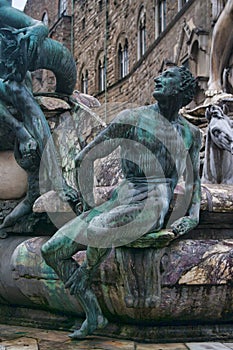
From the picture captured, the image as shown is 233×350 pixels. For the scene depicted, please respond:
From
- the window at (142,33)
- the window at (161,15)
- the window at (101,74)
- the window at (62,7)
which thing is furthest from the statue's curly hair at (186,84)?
the window at (62,7)

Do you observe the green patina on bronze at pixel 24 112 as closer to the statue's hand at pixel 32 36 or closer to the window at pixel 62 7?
Result: the statue's hand at pixel 32 36

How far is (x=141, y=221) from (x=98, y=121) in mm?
1628

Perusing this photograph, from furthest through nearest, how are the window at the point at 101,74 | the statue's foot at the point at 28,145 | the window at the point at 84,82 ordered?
the window at the point at 84,82
the window at the point at 101,74
the statue's foot at the point at 28,145

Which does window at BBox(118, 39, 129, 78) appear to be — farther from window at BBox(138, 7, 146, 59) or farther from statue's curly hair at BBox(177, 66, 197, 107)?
statue's curly hair at BBox(177, 66, 197, 107)

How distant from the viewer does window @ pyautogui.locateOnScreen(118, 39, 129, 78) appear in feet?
108

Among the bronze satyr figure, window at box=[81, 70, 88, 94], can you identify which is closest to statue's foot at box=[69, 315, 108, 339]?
the bronze satyr figure

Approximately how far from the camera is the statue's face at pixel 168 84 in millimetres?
3533

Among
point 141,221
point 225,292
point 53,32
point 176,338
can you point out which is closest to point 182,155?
point 141,221

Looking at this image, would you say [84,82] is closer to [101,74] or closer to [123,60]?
[101,74]

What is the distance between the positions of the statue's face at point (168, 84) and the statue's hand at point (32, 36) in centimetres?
117

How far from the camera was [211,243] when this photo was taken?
3615 mm

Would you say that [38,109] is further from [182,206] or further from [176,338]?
[176,338]

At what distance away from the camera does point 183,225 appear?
3457mm

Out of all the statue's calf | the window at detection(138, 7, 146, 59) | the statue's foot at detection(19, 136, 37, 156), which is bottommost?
the window at detection(138, 7, 146, 59)
